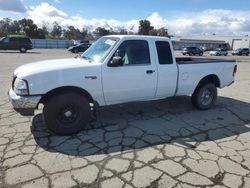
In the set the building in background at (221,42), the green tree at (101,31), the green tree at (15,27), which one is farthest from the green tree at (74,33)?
the building in background at (221,42)

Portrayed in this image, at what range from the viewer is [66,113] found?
196 inches

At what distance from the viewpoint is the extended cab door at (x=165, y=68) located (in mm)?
5899

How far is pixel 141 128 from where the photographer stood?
5.52 meters

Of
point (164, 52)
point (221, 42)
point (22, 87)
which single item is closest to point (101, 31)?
point (221, 42)

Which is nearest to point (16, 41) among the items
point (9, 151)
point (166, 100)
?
point (166, 100)

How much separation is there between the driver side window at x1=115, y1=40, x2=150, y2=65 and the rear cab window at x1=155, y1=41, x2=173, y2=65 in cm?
32

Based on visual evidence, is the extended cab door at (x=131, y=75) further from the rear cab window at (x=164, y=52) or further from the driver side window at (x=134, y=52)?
the rear cab window at (x=164, y=52)

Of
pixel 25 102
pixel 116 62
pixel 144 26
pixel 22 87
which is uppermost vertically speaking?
pixel 144 26

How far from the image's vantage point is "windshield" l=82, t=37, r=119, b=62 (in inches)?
212

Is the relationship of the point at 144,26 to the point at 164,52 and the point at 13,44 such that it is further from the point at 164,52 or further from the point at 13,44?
the point at 164,52

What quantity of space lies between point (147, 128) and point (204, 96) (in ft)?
7.95

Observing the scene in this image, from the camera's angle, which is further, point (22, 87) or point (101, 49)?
point (101, 49)

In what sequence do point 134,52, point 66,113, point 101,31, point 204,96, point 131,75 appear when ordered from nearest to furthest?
point 66,113
point 131,75
point 134,52
point 204,96
point 101,31

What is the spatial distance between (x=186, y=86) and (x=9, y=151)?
4240 mm
